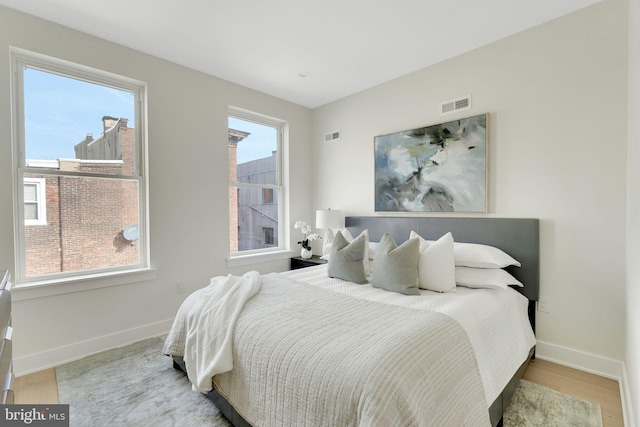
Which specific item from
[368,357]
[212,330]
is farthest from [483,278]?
[212,330]

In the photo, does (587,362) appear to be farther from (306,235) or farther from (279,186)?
(279,186)

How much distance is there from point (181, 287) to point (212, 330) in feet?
5.43

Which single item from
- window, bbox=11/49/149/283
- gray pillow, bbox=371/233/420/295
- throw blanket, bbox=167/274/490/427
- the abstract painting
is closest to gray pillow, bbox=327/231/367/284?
gray pillow, bbox=371/233/420/295

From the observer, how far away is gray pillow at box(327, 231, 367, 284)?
2.50 m

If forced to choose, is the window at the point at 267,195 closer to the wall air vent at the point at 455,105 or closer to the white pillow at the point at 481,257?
the wall air vent at the point at 455,105

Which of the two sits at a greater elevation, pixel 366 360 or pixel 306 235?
pixel 306 235

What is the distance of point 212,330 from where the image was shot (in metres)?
1.71

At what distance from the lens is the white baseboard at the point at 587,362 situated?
2.02 m

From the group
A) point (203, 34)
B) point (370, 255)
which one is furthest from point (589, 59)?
point (203, 34)

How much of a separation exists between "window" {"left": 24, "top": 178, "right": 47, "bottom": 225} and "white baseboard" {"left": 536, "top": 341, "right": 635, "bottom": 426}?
427 cm

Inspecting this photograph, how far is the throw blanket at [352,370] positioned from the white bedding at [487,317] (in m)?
0.14

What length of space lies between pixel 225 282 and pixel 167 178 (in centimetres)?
153

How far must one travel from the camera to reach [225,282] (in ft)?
6.86

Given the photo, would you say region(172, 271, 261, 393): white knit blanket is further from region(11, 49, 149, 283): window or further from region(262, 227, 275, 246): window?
region(262, 227, 275, 246): window
